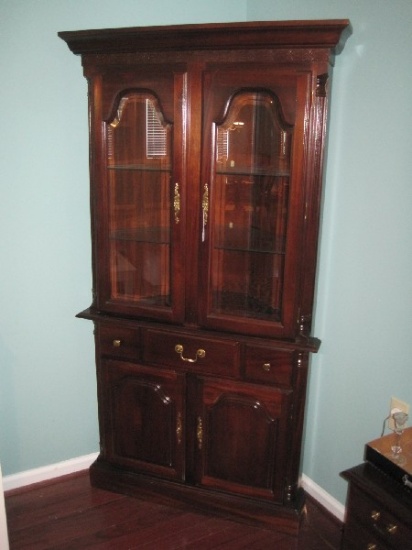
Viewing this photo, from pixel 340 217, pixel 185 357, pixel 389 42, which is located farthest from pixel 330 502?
pixel 389 42

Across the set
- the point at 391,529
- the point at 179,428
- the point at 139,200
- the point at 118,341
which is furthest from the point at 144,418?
the point at 391,529

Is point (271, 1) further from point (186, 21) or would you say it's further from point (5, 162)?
point (5, 162)

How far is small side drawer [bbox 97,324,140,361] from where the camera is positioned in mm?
2068

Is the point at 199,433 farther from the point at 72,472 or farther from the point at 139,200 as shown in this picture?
the point at 139,200

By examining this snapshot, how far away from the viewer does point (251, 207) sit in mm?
1901

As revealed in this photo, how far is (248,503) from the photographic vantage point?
2.07 m

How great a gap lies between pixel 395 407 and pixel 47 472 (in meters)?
1.71

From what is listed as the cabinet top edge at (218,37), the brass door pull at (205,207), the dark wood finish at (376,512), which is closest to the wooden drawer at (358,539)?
the dark wood finish at (376,512)

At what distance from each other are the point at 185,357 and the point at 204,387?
152mm

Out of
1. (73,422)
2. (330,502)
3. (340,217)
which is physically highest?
(340,217)

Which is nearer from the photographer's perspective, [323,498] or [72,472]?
[323,498]

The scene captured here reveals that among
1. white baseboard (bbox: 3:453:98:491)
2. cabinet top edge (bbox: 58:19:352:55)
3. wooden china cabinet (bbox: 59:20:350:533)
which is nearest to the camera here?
cabinet top edge (bbox: 58:19:352:55)

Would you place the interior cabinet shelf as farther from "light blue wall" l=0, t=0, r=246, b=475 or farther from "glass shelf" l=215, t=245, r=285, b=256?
"light blue wall" l=0, t=0, r=246, b=475

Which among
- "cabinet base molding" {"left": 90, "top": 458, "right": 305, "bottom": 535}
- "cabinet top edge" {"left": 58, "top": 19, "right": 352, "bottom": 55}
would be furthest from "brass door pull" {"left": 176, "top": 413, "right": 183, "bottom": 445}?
"cabinet top edge" {"left": 58, "top": 19, "right": 352, "bottom": 55}
